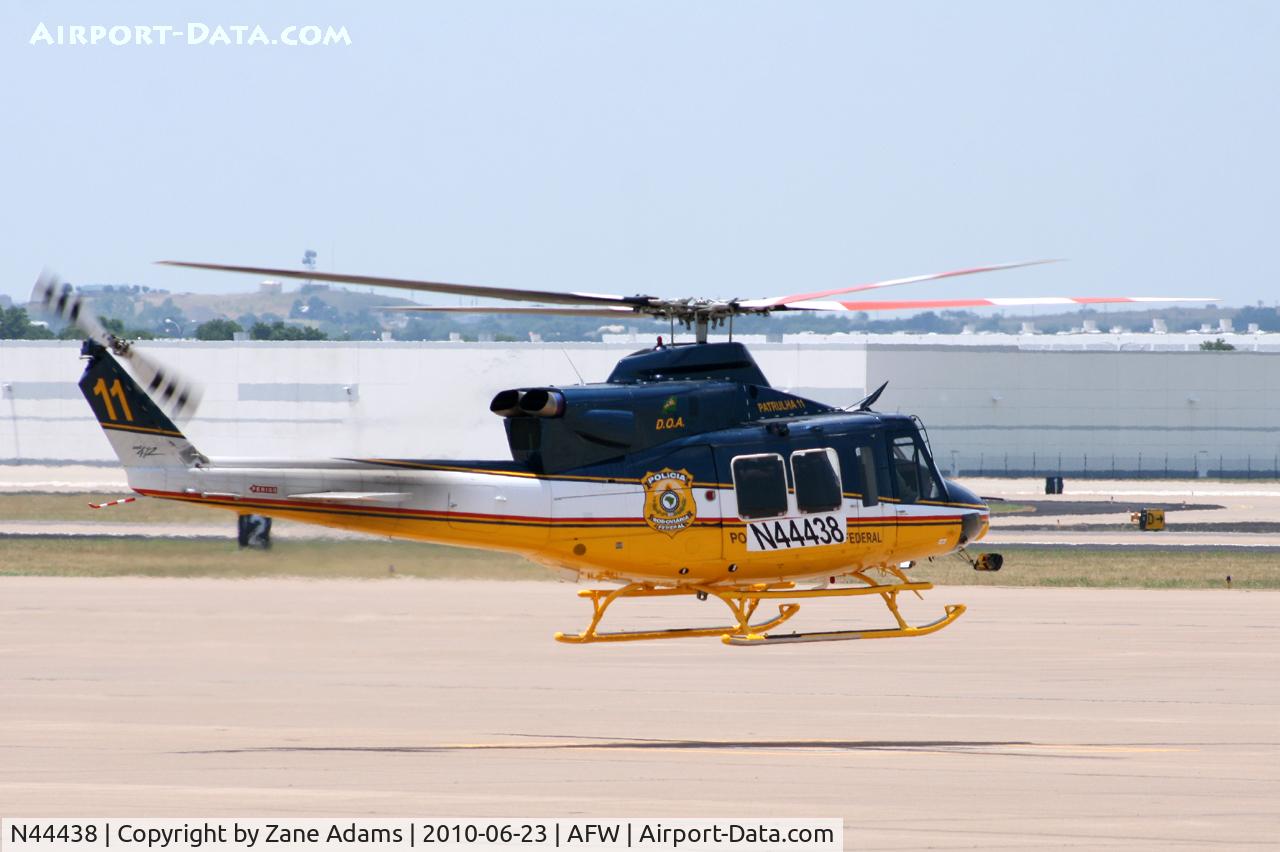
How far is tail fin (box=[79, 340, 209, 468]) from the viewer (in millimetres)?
15898

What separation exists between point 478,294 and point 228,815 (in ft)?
18.5

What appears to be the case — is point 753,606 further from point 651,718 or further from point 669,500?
point 669,500

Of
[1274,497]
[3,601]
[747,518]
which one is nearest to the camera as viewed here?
[747,518]

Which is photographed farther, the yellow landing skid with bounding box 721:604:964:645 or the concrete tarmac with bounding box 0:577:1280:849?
the yellow landing skid with bounding box 721:604:964:645

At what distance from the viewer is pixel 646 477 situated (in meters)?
17.4

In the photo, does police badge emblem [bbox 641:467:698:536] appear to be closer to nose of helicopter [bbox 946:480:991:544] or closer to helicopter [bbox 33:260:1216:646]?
helicopter [bbox 33:260:1216:646]

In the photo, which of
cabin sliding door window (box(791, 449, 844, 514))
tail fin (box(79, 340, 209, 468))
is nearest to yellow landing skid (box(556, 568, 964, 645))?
cabin sliding door window (box(791, 449, 844, 514))

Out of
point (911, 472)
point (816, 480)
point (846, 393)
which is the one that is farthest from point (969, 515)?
point (846, 393)

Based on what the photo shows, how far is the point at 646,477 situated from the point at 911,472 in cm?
327

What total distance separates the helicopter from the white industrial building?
33.7 m

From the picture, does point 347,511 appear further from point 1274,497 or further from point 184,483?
point 1274,497

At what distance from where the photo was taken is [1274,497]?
229 feet

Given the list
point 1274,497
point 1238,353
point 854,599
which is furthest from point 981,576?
point 1238,353

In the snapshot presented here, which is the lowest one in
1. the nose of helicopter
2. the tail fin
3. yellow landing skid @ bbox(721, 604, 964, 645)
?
yellow landing skid @ bbox(721, 604, 964, 645)
